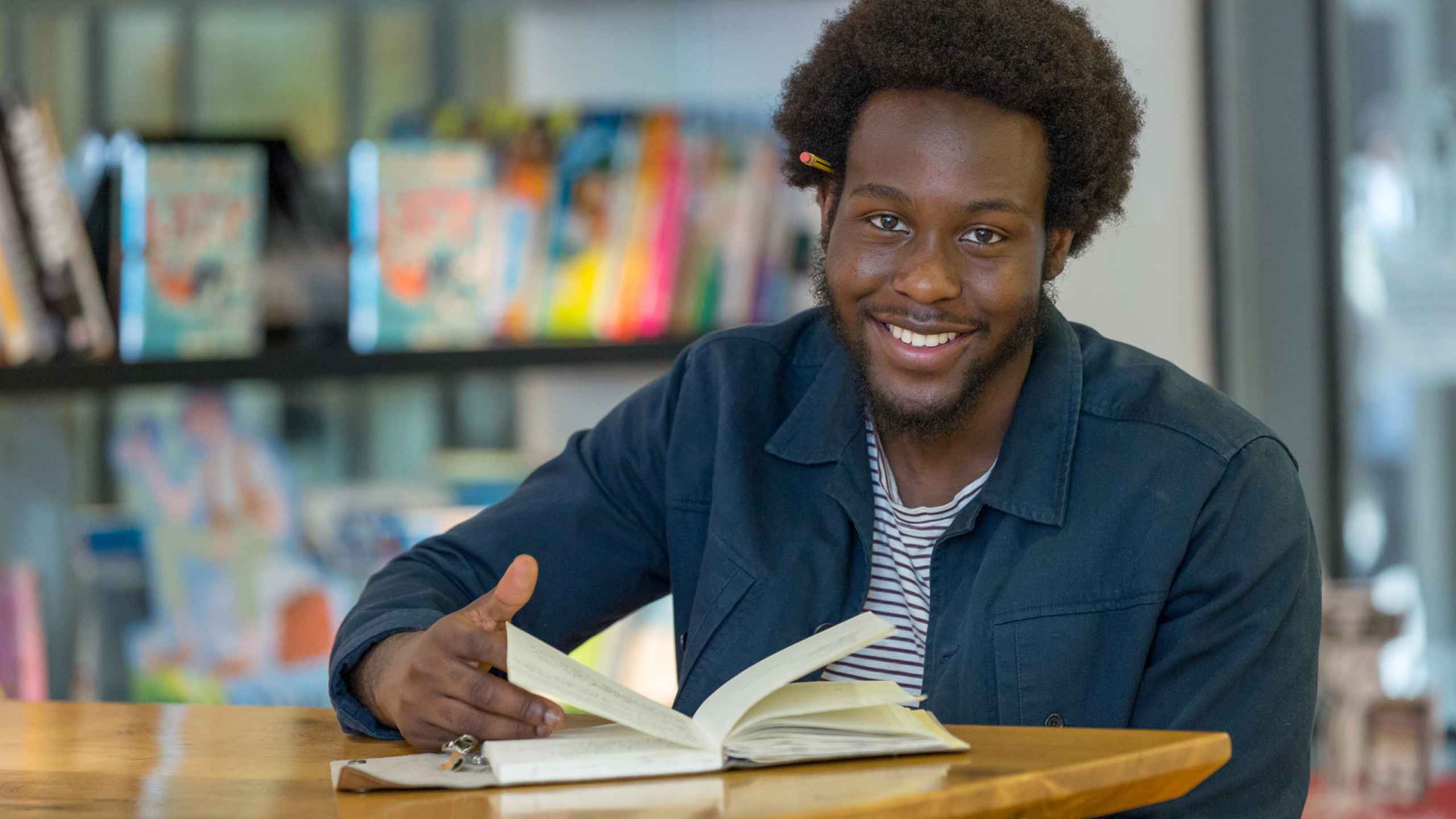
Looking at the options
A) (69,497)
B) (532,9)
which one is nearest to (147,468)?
(69,497)

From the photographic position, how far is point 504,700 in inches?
42.5

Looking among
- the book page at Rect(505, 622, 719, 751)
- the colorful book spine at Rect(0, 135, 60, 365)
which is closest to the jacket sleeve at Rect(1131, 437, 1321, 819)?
the book page at Rect(505, 622, 719, 751)

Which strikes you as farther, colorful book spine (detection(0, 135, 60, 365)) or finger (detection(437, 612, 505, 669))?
colorful book spine (detection(0, 135, 60, 365))

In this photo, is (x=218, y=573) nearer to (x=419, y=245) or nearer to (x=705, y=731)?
(x=419, y=245)

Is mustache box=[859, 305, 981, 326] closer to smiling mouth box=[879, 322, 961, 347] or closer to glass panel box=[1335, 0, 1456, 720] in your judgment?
smiling mouth box=[879, 322, 961, 347]

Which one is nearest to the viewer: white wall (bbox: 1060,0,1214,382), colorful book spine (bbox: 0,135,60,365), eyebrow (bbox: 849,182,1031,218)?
eyebrow (bbox: 849,182,1031,218)

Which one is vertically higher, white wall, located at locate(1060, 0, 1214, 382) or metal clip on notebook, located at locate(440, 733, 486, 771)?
white wall, located at locate(1060, 0, 1214, 382)

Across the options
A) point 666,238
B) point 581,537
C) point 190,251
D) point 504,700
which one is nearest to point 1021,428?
point 581,537

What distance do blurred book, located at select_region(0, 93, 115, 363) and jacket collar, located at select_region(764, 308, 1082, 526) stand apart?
39.3 inches

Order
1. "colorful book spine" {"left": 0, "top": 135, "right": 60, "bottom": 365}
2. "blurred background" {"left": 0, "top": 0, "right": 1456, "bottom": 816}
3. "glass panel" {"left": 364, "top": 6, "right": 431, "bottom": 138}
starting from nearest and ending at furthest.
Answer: "colorful book spine" {"left": 0, "top": 135, "right": 60, "bottom": 365} < "blurred background" {"left": 0, "top": 0, "right": 1456, "bottom": 816} < "glass panel" {"left": 364, "top": 6, "right": 431, "bottom": 138}

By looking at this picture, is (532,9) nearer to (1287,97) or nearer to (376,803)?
(1287,97)

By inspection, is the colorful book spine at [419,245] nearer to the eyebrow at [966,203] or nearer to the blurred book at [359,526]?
the blurred book at [359,526]

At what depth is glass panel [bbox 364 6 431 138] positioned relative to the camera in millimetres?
2400

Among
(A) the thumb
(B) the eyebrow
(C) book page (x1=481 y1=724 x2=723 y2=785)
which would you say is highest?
(B) the eyebrow
